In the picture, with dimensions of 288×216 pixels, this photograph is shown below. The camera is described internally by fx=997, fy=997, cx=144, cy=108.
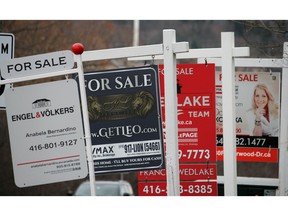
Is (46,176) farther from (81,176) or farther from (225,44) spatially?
(225,44)

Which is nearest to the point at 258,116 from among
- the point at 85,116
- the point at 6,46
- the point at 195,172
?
the point at 195,172

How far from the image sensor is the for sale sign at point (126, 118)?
1104cm

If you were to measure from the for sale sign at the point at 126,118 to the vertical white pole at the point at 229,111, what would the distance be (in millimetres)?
1050

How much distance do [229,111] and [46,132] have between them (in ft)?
8.44

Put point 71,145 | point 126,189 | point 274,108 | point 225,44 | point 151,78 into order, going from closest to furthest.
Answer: point 71,145, point 151,78, point 225,44, point 274,108, point 126,189

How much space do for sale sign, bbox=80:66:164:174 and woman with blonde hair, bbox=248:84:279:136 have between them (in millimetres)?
3490

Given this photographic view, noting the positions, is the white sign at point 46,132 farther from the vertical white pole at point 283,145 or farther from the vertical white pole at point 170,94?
the vertical white pole at point 283,145

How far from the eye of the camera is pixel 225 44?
11.9 meters

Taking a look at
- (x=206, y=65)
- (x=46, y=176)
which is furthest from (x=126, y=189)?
(x=46, y=176)

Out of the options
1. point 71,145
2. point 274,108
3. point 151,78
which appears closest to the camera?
point 71,145

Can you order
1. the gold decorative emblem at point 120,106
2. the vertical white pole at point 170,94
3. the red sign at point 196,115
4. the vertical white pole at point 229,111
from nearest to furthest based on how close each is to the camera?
the vertical white pole at point 170,94 → the gold decorative emblem at point 120,106 → the vertical white pole at point 229,111 → the red sign at point 196,115

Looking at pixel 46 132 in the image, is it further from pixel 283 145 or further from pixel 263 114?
pixel 263 114

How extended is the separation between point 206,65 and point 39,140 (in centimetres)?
304

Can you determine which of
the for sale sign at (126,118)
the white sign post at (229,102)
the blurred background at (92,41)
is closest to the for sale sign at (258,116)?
the blurred background at (92,41)
